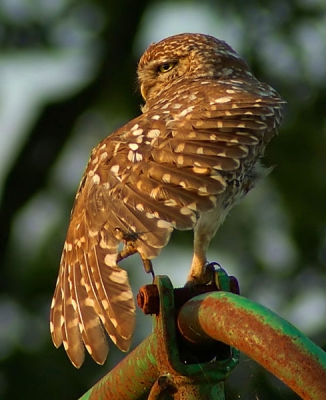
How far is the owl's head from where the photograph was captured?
479cm

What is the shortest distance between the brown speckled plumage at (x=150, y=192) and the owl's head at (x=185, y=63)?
662 millimetres

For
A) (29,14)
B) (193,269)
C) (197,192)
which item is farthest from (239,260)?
(197,192)

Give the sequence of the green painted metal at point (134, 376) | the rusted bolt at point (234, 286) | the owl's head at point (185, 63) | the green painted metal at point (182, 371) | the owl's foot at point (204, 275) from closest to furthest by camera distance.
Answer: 1. the green painted metal at point (182, 371)
2. the green painted metal at point (134, 376)
3. the rusted bolt at point (234, 286)
4. the owl's foot at point (204, 275)
5. the owl's head at point (185, 63)

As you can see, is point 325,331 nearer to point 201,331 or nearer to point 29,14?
point 29,14

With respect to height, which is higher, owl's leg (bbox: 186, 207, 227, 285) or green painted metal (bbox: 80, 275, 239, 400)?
green painted metal (bbox: 80, 275, 239, 400)

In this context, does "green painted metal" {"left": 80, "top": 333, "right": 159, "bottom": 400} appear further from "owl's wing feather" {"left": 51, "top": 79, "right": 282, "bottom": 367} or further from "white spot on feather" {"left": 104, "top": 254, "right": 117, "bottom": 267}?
"white spot on feather" {"left": 104, "top": 254, "right": 117, "bottom": 267}

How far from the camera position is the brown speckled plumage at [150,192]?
318 centimetres

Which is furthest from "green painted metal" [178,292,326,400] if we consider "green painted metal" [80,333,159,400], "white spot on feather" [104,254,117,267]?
"white spot on feather" [104,254,117,267]

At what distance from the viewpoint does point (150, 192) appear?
330cm

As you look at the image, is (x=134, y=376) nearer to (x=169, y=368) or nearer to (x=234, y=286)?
(x=169, y=368)

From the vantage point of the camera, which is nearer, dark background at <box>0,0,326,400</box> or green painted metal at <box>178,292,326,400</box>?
green painted metal at <box>178,292,326,400</box>

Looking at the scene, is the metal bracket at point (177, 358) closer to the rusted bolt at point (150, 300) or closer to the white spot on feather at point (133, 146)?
the rusted bolt at point (150, 300)

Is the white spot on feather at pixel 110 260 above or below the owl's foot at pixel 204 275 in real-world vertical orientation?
above

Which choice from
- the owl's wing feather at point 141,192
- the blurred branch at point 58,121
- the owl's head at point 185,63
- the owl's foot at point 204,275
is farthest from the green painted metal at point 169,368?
the blurred branch at point 58,121
